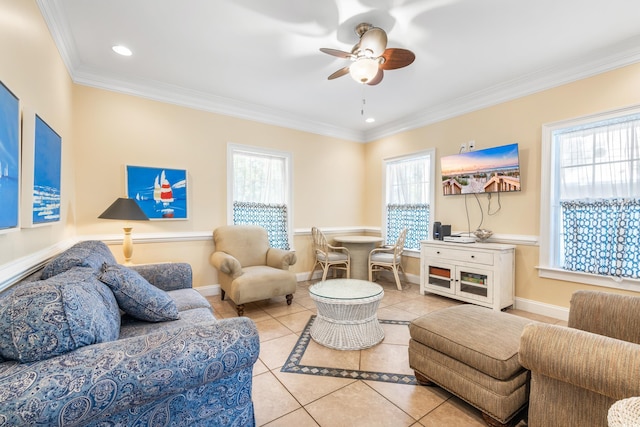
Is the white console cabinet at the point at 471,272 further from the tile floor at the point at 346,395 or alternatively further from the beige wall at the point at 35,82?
the beige wall at the point at 35,82

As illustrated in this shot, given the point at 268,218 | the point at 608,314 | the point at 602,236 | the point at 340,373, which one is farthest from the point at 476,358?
the point at 268,218

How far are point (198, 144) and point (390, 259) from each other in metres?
3.20

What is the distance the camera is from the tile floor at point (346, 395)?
1.63 m

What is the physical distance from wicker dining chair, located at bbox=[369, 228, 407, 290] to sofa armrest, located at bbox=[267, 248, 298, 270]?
144 centimetres

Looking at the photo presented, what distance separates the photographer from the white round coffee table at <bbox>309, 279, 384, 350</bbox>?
2.41m

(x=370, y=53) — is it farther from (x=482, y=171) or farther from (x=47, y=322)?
(x=47, y=322)

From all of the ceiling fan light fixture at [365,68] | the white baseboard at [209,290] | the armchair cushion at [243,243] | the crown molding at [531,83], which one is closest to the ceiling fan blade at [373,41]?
the ceiling fan light fixture at [365,68]

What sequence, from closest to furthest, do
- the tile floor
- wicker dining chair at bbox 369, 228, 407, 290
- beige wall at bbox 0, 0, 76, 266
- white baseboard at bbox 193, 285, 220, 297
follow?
beige wall at bbox 0, 0, 76, 266, the tile floor, white baseboard at bbox 193, 285, 220, 297, wicker dining chair at bbox 369, 228, 407, 290

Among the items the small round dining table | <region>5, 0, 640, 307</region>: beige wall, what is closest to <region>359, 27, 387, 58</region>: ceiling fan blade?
<region>5, 0, 640, 307</region>: beige wall

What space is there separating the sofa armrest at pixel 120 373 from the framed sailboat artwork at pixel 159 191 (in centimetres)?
280

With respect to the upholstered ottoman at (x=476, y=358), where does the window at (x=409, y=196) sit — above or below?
above

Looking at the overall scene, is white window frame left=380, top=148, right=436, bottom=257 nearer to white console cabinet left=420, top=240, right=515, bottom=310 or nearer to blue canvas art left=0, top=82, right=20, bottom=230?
white console cabinet left=420, top=240, right=515, bottom=310

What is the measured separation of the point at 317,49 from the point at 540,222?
306cm

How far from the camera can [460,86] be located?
3.53 meters
